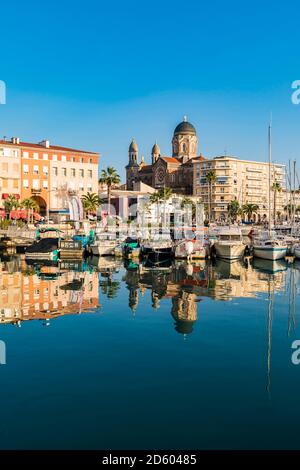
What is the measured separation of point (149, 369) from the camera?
590 inches

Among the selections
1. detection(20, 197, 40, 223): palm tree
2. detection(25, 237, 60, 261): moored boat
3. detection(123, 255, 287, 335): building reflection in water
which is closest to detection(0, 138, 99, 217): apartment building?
detection(20, 197, 40, 223): palm tree

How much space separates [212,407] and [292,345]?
6991 mm

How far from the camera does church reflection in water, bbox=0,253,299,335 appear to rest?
79.0 feet

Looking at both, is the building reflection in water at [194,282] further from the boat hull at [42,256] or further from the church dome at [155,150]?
the church dome at [155,150]

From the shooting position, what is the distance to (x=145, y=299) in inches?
1070

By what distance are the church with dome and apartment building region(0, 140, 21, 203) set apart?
212ft

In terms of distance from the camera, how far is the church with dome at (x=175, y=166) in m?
144

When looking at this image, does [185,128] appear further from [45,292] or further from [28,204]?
[45,292]

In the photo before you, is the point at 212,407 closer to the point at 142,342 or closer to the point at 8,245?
the point at 142,342

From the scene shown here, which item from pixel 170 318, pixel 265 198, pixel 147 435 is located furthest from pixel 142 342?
pixel 265 198

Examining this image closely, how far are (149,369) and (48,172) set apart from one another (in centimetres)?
7677

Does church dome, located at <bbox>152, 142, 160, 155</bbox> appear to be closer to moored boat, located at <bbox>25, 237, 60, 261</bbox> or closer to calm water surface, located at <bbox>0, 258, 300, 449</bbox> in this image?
moored boat, located at <bbox>25, 237, 60, 261</bbox>

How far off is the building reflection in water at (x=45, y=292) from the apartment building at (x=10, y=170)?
42282 mm

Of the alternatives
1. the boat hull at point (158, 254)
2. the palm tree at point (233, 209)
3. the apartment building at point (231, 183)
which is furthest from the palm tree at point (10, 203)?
the apartment building at point (231, 183)
